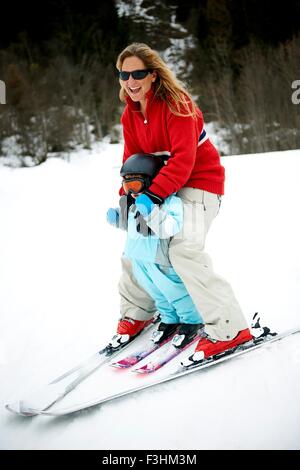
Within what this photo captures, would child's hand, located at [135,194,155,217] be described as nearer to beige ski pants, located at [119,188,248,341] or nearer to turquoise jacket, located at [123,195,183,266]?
turquoise jacket, located at [123,195,183,266]

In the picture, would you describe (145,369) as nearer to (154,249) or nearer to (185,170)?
(154,249)

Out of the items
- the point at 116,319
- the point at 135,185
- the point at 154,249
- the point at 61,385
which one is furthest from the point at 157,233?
the point at 116,319

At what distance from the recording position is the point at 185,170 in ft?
6.51

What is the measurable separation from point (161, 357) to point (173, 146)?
111 cm

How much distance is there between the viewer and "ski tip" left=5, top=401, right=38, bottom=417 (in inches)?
71.1

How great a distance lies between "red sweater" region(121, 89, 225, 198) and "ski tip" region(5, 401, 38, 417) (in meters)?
1.16

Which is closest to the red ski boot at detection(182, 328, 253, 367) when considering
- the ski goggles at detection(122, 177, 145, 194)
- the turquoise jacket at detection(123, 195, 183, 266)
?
the turquoise jacket at detection(123, 195, 183, 266)

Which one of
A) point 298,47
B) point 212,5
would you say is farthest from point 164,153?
point 212,5

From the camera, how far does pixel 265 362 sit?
202 cm

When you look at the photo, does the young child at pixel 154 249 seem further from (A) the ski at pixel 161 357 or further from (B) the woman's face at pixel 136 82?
(B) the woman's face at pixel 136 82

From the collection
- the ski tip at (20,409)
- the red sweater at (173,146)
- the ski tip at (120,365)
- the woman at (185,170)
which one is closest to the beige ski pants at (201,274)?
the woman at (185,170)

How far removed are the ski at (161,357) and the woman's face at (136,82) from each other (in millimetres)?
1337

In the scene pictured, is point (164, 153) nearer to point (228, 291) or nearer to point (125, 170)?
point (125, 170)
